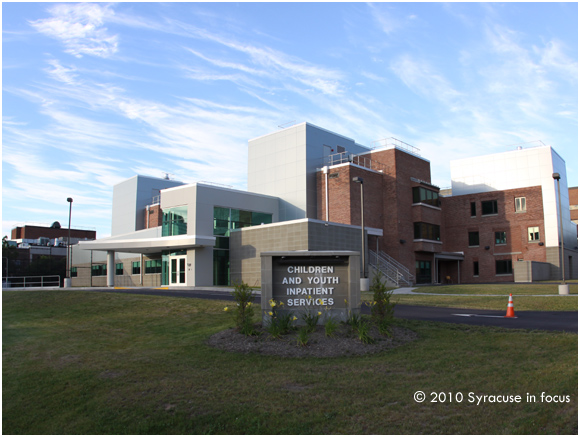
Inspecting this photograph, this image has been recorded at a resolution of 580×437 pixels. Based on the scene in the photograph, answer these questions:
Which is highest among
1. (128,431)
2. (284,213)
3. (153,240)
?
(284,213)

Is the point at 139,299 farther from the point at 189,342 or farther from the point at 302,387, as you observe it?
the point at 302,387

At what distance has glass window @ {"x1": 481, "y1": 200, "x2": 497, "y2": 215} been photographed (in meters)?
50.2

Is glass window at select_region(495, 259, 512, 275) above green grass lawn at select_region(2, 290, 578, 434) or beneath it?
above

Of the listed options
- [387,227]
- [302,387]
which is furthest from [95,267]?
[302,387]

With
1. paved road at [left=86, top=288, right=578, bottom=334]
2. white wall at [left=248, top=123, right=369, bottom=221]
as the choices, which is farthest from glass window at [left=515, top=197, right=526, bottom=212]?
paved road at [left=86, top=288, right=578, bottom=334]

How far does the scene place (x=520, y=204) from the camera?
160 feet

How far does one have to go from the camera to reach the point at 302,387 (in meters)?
7.07

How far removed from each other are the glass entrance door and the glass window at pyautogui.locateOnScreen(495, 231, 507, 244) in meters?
31.9

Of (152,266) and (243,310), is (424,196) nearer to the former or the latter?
(152,266)

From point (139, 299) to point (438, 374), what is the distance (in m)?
13.5

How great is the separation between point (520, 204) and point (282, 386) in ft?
157

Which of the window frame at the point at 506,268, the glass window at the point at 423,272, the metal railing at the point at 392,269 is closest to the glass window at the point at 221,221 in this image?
the metal railing at the point at 392,269

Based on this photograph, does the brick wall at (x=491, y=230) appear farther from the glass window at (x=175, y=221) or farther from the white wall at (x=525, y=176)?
the glass window at (x=175, y=221)

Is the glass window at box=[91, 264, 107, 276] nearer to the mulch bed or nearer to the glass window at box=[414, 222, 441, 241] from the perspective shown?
the glass window at box=[414, 222, 441, 241]
